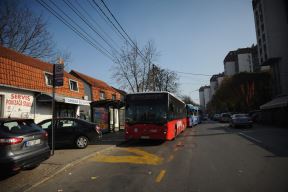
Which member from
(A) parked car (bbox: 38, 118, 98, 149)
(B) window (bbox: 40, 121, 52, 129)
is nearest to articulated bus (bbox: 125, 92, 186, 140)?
(A) parked car (bbox: 38, 118, 98, 149)

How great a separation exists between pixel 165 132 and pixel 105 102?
27.4 ft

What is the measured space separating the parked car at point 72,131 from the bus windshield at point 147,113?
2.17 metres

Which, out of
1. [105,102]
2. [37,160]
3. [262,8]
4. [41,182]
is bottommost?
[41,182]

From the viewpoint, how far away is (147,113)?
45.9ft

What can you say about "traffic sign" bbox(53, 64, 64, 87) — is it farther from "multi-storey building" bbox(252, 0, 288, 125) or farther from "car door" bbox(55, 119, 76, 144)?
"multi-storey building" bbox(252, 0, 288, 125)

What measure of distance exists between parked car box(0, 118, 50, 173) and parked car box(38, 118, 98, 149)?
4.95 metres

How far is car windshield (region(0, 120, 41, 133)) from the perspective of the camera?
6.81 meters

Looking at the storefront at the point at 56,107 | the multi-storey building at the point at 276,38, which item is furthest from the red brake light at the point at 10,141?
the multi-storey building at the point at 276,38

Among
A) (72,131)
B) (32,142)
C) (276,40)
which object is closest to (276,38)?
(276,40)

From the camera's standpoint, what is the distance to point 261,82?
54.2 meters

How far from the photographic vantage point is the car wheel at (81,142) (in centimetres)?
1286

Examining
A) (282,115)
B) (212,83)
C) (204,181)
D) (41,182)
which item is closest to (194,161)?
(204,181)

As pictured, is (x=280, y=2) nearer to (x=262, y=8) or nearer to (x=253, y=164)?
(x=262, y=8)

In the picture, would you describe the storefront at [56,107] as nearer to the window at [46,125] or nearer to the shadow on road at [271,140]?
the window at [46,125]
